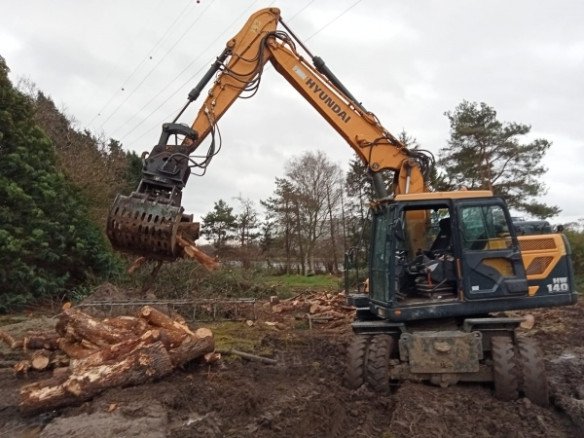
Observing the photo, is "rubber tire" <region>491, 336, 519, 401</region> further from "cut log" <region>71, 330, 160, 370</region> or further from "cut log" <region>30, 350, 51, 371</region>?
"cut log" <region>30, 350, 51, 371</region>

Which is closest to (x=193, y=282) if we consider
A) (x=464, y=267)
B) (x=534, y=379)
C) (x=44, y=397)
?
(x=44, y=397)

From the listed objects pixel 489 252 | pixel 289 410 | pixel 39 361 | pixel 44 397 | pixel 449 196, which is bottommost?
pixel 289 410

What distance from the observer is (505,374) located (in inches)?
223

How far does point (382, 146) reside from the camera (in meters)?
7.99

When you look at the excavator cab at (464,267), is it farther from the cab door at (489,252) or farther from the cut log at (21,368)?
the cut log at (21,368)

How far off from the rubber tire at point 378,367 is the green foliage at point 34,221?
33.4ft

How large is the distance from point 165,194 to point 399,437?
15.0ft

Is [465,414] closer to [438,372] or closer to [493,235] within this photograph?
[438,372]

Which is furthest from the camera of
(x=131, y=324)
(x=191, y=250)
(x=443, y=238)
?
(x=131, y=324)

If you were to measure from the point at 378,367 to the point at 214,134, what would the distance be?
4.30 meters

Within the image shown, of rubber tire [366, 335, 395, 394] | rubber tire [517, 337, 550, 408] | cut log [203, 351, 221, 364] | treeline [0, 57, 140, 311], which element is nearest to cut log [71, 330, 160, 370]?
cut log [203, 351, 221, 364]

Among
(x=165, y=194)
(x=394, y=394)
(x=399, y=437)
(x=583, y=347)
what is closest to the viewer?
(x=399, y=437)

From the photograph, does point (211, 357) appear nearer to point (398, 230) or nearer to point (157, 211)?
point (157, 211)

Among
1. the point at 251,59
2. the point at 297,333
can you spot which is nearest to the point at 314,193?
the point at 297,333
